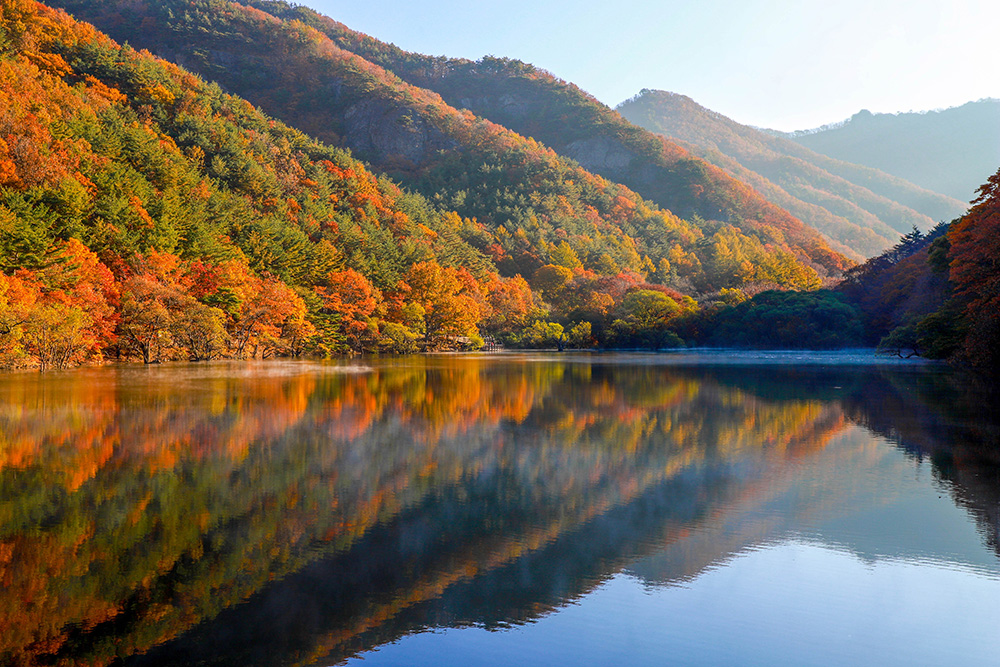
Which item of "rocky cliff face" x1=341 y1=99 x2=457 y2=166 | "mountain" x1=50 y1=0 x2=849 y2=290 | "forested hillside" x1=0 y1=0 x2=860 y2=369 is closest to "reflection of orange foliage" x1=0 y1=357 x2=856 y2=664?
"forested hillside" x1=0 y1=0 x2=860 y2=369

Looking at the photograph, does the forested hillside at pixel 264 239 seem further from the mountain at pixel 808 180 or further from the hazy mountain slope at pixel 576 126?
the mountain at pixel 808 180

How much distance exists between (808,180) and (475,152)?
8601 cm

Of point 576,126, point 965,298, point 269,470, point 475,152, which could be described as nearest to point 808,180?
point 576,126

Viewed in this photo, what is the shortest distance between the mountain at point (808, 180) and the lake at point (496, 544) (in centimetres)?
11706

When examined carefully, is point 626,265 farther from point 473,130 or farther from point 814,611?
point 814,611

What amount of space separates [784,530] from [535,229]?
76037mm

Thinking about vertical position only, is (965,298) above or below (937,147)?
below

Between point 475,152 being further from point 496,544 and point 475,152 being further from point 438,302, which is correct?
point 496,544

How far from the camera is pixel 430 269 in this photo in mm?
48750

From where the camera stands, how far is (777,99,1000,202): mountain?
17250cm

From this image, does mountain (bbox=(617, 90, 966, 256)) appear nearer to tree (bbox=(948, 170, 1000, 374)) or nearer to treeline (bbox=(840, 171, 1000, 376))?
treeline (bbox=(840, 171, 1000, 376))

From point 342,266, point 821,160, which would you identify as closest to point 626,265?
point 342,266

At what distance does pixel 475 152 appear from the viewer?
93.2 meters

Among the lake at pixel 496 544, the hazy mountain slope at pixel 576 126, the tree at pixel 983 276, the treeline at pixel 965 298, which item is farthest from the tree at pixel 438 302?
the hazy mountain slope at pixel 576 126
